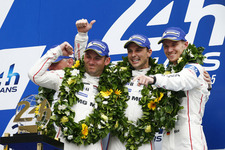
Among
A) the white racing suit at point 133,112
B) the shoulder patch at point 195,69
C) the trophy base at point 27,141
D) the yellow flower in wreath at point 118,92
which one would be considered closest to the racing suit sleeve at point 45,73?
the yellow flower in wreath at point 118,92

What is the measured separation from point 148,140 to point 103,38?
185 cm

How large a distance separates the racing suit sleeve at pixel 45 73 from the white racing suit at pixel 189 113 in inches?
46.4

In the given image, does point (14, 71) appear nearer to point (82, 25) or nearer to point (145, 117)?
point (82, 25)

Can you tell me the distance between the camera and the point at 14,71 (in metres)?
5.06

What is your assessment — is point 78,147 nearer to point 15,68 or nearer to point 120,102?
point 120,102

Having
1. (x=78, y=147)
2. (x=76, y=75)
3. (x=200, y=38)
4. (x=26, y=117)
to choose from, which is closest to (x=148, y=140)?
(x=78, y=147)

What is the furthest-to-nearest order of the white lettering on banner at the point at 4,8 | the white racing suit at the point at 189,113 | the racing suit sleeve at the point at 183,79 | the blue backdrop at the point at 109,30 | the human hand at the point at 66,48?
1. the white lettering on banner at the point at 4,8
2. the blue backdrop at the point at 109,30
3. the human hand at the point at 66,48
4. the white racing suit at the point at 189,113
5. the racing suit sleeve at the point at 183,79

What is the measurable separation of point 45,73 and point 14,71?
1.64 metres

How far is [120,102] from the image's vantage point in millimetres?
3613

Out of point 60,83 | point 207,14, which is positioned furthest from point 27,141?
point 207,14

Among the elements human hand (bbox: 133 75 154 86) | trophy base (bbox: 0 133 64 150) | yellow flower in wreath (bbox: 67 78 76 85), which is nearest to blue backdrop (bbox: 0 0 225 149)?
yellow flower in wreath (bbox: 67 78 76 85)

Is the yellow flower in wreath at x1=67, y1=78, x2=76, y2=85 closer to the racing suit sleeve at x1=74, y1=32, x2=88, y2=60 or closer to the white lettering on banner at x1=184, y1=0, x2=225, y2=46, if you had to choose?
the racing suit sleeve at x1=74, y1=32, x2=88, y2=60

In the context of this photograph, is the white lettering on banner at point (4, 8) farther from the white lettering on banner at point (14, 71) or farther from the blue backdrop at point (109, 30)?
the white lettering on banner at point (14, 71)

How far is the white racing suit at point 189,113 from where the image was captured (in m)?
3.19
